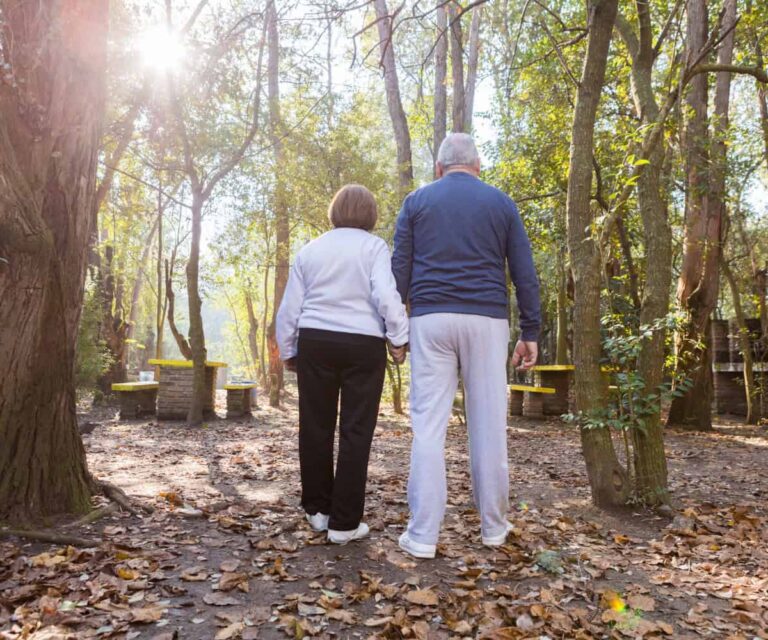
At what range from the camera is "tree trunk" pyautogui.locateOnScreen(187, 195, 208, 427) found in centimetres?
1049

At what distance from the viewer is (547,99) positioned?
1115 centimetres

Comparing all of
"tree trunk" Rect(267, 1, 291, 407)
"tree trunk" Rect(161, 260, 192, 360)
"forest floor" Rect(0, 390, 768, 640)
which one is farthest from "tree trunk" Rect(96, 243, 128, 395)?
"forest floor" Rect(0, 390, 768, 640)

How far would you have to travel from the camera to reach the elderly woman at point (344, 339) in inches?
131

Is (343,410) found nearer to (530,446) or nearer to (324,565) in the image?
(324,565)

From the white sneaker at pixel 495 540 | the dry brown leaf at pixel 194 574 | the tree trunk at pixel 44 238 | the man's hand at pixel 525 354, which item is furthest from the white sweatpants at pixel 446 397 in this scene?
the tree trunk at pixel 44 238

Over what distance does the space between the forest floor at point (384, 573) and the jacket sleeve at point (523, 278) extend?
1.23 metres

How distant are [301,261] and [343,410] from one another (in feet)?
2.83

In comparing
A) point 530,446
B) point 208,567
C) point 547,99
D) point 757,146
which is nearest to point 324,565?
point 208,567

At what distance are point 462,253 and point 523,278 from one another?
1.32 feet

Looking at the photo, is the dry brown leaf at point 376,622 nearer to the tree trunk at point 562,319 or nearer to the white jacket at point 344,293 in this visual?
the white jacket at point 344,293

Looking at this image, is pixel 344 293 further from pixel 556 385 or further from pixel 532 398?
pixel 556 385

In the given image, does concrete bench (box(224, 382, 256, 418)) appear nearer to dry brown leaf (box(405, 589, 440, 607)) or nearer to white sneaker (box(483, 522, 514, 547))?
white sneaker (box(483, 522, 514, 547))

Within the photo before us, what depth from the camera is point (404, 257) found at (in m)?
3.47

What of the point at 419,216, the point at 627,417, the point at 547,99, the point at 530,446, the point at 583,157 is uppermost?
the point at 547,99
